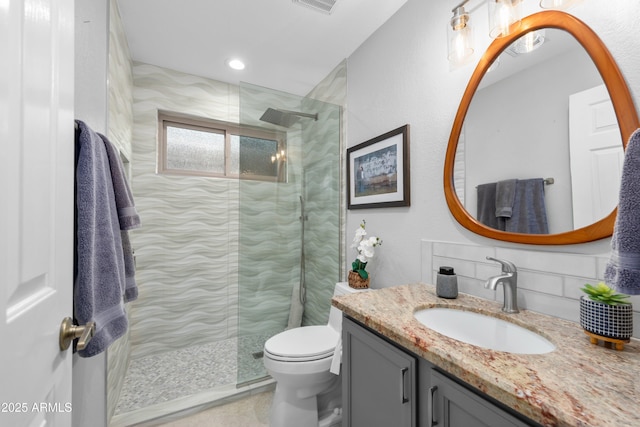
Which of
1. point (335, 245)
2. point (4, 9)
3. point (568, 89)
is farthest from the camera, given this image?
point (335, 245)

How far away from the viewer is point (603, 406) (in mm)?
477

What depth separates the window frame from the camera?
81.4 inches

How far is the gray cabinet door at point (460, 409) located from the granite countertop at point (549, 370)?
51 millimetres

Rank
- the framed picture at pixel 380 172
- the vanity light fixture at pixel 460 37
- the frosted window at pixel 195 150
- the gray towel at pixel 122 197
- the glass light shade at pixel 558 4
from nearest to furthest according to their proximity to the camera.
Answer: the glass light shade at pixel 558 4
the gray towel at pixel 122 197
the vanity light fixture at pixel 460 37
the framed picture at pixel 380 172
the frosted window at pixel 195 150

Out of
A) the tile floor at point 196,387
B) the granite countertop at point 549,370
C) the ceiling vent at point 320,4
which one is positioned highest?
the ceiling vent at point 320,4

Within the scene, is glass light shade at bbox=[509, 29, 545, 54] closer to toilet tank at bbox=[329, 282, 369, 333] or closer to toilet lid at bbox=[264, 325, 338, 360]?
toilet tank at bbox=[329, 282, 369, 333]

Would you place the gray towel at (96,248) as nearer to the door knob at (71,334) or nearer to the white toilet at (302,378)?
the door knob at (71,334)

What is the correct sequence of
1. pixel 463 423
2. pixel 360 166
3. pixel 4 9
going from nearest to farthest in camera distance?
pixel 4 9
pixel 463 423
pixel 360 166

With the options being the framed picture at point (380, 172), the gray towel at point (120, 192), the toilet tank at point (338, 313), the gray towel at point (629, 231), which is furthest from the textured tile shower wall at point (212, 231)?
the gray towel at point (629, 231)

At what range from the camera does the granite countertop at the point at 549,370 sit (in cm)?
47

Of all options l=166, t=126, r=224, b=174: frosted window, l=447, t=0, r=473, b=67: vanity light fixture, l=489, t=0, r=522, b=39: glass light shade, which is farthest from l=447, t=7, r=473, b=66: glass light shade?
l=166, t=126, r=224, b=174: frosted window

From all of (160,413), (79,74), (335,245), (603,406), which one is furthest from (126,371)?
(603,406)

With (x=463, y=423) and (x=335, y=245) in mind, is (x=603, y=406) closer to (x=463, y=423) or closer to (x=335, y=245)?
(x=463, y=423)

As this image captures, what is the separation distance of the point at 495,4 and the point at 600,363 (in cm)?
126
